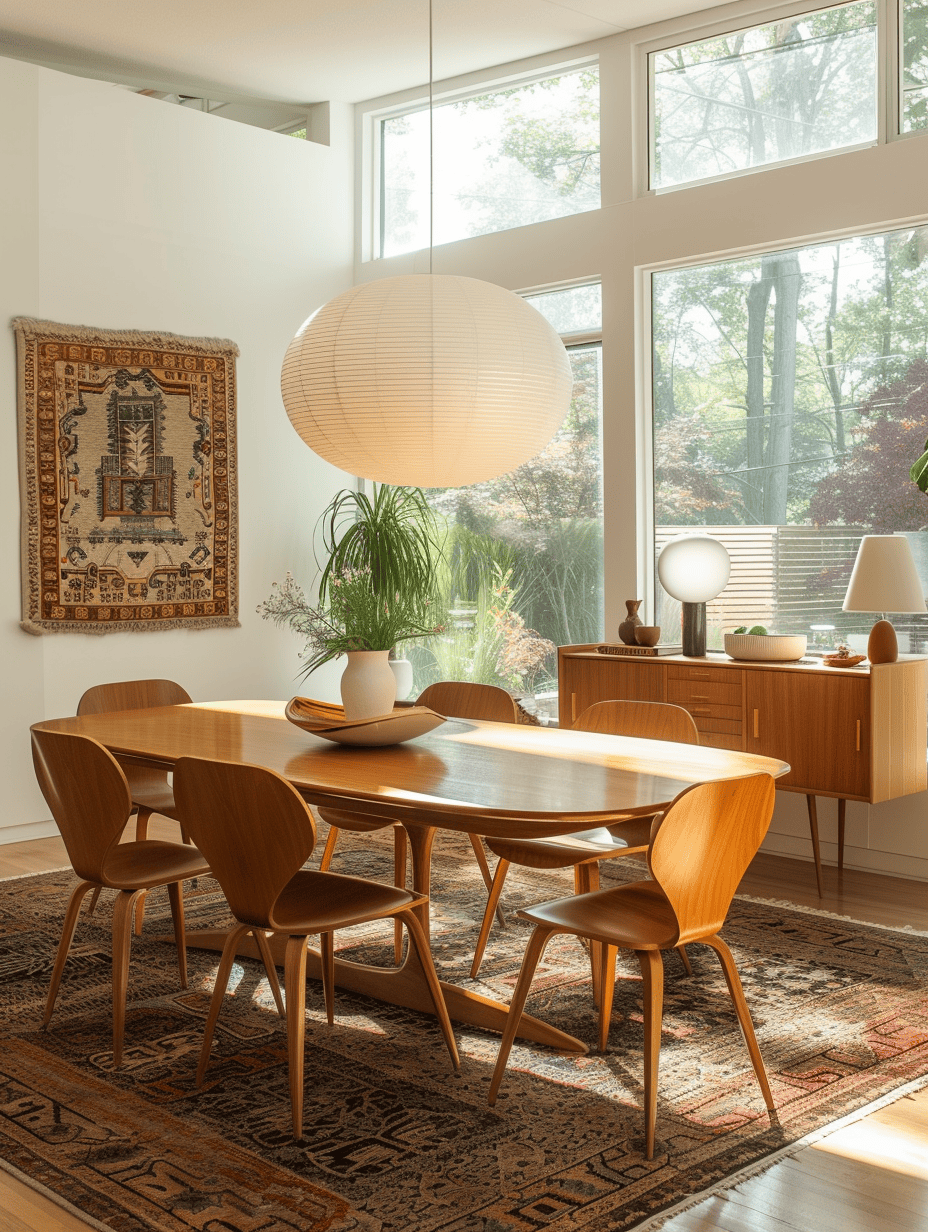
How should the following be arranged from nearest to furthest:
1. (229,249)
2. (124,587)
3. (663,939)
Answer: (663,939) < (124,587) < (229,249)

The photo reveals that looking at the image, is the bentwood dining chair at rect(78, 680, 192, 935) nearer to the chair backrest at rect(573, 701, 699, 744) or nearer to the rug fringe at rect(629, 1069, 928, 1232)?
the chair backrest at rect(573, 701, 699, 744)

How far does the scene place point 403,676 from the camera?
22.0 feet

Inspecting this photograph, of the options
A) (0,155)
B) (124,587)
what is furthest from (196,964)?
(0,155)

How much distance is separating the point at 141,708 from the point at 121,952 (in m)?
1.50

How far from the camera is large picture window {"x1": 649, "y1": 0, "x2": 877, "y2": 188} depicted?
5.16 metres

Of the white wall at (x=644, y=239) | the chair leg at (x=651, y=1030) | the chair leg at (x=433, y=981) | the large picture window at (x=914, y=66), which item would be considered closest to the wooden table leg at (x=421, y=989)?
the chair leg at (x=433, y=981)

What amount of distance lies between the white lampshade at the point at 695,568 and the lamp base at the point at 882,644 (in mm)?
700

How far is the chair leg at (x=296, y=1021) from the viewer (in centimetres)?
275

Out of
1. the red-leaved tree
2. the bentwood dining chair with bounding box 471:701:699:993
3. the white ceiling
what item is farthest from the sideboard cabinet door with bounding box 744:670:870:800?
the white ceiling

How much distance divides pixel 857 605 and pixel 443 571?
2.66 metres

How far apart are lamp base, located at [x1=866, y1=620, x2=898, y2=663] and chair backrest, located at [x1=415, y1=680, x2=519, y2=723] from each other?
1.35 meters

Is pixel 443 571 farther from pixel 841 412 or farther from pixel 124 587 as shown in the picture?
pixel 841 412

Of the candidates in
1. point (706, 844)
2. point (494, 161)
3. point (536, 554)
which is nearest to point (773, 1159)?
point (706, 844)

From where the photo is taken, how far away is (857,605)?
4.68m
